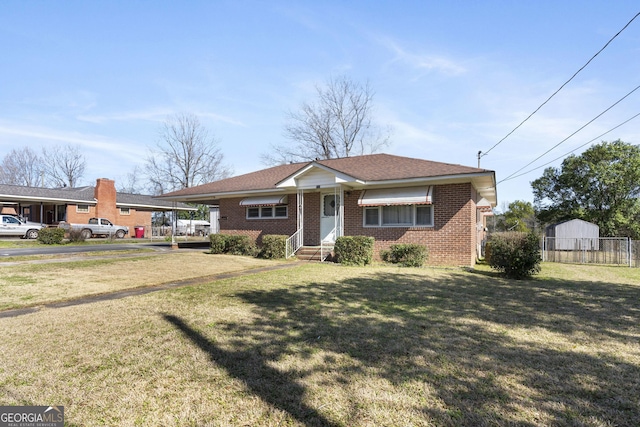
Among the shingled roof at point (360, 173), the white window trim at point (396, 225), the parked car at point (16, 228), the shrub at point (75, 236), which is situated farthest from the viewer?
the parked car at point (16, 228)

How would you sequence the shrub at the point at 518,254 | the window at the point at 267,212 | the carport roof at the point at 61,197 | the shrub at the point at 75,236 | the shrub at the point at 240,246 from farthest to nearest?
the carport roof at the point at 61,197 → the shrub at the point at 75,236 → the window at the point at 267,212 → the shrub at the point at 240,246 → the shrub at the point at 518,254

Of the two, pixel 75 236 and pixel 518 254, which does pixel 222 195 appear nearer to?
pixel 75 236

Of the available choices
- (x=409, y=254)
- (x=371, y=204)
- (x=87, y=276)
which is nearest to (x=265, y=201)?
(x=371, y=204)

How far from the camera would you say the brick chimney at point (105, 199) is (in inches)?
1246

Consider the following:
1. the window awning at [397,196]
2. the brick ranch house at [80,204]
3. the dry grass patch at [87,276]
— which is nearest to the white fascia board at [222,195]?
the window awning at [397,196]

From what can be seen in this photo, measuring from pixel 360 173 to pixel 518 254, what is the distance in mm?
6829

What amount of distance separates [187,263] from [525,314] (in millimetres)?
9818

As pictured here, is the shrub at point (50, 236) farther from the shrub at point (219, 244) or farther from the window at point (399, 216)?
the window at point (399, 216)

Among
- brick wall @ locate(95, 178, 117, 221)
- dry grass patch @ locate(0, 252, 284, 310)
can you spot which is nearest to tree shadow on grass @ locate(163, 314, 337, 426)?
dry grass patch @ locate(0, 252, 284, 310)

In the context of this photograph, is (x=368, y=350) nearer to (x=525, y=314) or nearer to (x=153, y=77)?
(x=525, y=314)

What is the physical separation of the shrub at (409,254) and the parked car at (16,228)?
24291 mm

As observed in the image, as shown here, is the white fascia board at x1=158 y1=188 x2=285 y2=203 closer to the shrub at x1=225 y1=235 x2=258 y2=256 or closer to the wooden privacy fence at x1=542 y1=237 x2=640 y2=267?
the shrub at x1=225 y1=235 x2=258 y2=256

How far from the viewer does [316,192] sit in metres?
15.1


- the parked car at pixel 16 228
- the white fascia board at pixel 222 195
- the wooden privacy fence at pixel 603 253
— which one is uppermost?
the white fascia board at pixel 222 195
